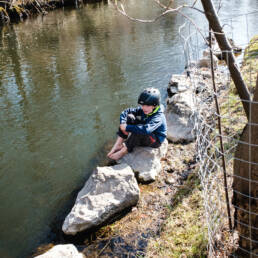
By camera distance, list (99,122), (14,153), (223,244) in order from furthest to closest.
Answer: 1. (99,122)
2. (14,153)
3. (223,244)

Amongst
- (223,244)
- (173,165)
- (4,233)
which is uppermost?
(223,244)

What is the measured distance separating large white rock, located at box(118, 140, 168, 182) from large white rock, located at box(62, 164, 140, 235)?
0.95ft

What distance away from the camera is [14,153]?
5324 millimetres

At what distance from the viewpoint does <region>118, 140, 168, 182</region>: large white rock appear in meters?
Answer: 4.06

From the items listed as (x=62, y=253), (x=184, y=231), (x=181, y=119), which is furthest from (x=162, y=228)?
(x=181, y=119)

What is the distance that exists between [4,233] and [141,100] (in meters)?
2.66

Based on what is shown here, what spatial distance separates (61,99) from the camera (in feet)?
24.0

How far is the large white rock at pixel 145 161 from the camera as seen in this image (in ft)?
13.3

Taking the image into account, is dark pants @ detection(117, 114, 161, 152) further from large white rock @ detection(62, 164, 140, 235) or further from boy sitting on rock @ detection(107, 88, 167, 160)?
large white rock @ detection(62, 164, 140, 235)

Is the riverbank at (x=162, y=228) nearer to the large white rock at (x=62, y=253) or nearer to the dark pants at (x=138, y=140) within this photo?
the large white rock at (x=62, y=253)

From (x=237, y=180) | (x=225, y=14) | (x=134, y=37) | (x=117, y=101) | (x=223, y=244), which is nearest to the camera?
(x=237, y=180)

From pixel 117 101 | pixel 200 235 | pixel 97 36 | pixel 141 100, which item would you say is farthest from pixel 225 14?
pixel 200 235

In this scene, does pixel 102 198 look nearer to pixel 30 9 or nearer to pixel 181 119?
pixel 181 119

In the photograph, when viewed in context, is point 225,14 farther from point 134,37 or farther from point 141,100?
point 141,100
